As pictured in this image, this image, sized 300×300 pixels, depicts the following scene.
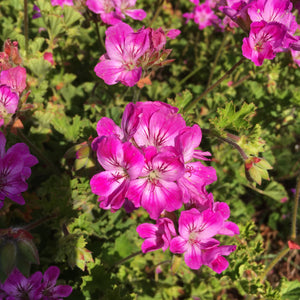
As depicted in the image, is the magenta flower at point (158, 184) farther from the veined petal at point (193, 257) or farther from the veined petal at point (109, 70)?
the veined petal at point (109, 70)

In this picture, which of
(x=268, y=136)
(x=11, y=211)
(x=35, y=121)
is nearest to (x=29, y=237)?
(x=11, y=211)

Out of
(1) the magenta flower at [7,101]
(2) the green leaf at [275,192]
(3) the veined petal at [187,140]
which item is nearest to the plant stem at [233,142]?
(3) the veined petal at [187,140]

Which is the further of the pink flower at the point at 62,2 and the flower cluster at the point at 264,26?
the pink flower at the point at 62,2

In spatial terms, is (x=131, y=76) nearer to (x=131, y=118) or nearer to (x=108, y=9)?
(x=131, y=118)

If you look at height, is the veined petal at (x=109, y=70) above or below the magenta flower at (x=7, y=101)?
above

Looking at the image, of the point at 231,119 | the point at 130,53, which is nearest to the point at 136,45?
the point at 130,53

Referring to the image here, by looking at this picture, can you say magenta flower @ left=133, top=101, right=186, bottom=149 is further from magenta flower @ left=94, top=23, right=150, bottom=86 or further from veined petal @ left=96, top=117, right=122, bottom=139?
magenta flower @ left=94, top=23, right=150, bottom=86

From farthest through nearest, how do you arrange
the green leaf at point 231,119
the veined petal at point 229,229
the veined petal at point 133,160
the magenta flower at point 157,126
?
the green leaf at point 231,119, the veined petal at point 229,229, the magenta flower at point 157,126, the veined petal at point 133,160
